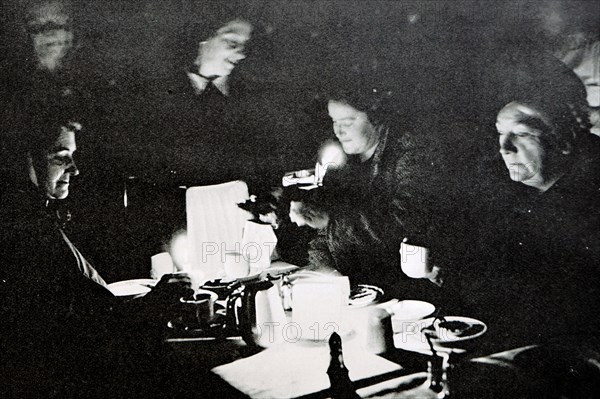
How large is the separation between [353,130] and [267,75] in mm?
377

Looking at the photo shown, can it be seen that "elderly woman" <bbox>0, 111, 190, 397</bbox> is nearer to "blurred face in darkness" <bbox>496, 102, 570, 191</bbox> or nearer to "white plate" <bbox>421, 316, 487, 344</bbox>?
"white plate" <bbox>421, 316, 487, 344</bbox>

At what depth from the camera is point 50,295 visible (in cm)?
169

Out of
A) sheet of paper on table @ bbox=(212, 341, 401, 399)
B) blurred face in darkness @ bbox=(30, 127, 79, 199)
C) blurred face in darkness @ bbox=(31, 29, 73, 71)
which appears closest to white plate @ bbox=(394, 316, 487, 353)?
sheet of paper on table @ bbox=(212, 341, 401, 399)

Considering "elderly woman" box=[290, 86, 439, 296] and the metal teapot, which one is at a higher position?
"elderly woman" box=[290, 86, 439, 296]

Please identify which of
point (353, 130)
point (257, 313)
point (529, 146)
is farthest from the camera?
point (529, 146)

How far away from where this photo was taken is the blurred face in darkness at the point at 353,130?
188 centimetres

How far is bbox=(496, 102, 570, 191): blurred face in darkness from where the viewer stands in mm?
1991

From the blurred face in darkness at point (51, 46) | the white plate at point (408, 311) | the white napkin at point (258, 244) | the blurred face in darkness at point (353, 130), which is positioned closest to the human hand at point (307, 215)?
the white napkin at point (258, 244)

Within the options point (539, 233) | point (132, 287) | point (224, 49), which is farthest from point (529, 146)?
point (132, 287)

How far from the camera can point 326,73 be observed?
1.88 m

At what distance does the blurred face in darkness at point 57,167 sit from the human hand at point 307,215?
76cm

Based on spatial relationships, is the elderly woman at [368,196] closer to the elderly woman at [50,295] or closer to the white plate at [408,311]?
the white plate at [408,311]

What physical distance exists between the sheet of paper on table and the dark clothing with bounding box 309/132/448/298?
268 mm

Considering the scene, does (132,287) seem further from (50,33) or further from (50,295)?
(50,33)
